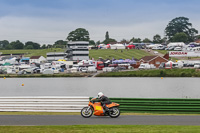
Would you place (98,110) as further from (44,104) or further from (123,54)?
(123,54)

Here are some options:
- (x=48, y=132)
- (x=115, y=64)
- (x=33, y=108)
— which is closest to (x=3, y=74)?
(x=115, y=64)

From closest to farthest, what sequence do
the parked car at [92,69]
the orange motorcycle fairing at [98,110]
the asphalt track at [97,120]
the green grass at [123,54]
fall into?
the asphalt track at [97,120] < the orange motorcycle fairing at [98,110] < the parked car at [92,69] < the green grass at [123,54]

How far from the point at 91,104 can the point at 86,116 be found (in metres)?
0.74

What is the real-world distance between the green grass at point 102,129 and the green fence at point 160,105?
5080mm

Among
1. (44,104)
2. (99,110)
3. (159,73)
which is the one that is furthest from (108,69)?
(99,110)

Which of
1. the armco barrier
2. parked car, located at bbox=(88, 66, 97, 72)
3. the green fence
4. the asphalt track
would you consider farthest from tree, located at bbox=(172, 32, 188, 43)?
the asphalt track

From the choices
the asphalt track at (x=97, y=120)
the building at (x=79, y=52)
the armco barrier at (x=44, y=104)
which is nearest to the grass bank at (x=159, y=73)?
the building at (x=79, y=52)

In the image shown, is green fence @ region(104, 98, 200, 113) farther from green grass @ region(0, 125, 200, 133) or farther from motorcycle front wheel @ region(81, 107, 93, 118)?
green grass @ region(0, 125, 200, 133)

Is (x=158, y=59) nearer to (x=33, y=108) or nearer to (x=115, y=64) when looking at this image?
(x=115, y=64)

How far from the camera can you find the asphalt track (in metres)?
17.1

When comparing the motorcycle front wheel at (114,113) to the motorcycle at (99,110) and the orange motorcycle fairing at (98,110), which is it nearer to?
the motorcycle at (99,110)

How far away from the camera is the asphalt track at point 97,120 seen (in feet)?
56.0

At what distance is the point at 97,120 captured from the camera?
18.1m

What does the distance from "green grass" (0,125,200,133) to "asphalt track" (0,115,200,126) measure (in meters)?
1.38
